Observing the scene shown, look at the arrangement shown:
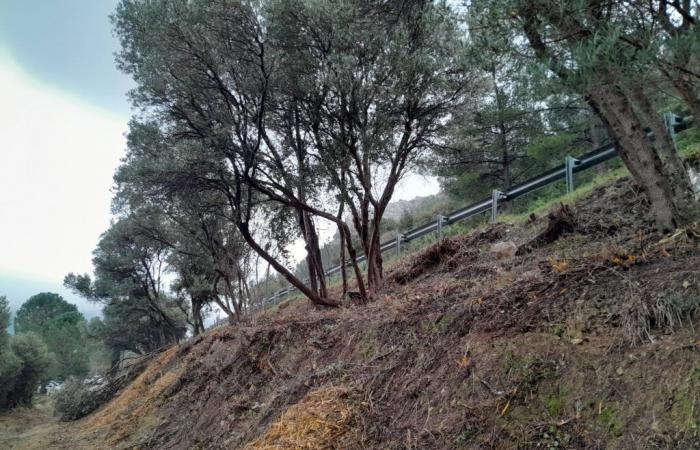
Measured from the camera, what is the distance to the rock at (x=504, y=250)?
6.78 metres

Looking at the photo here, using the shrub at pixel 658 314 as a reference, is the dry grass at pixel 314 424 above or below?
below

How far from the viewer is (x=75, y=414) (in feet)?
46.9

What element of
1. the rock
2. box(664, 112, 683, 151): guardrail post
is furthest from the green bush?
box(664, 112, 683, 151): guardrail post

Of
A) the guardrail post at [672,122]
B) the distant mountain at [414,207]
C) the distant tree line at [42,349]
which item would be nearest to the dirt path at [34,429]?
the distant tree line at [42,349]

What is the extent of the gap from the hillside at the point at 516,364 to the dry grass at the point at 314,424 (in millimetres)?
13

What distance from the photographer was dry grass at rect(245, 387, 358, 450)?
137 inches

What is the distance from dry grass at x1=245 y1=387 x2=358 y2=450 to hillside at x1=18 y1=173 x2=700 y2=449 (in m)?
0.01

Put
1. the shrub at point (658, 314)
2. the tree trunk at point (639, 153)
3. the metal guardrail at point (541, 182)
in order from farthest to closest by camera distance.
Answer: the metal guardrail at point (541, 182)
the tree trunk at point (639, 153)
the shrub at point (658, 314)

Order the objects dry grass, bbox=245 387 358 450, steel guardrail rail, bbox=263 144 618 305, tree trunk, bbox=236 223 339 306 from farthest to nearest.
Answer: tree trunk, bbox=236 223 339 306 < steel guardrail rail, bbox=263 144 618 305 < dry grass, bbox=245 387 358 450

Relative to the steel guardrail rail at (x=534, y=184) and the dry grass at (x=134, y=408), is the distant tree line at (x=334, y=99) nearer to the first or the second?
the steel guardrail rail at (x=534, y=184)

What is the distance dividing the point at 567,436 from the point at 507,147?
18.6 m

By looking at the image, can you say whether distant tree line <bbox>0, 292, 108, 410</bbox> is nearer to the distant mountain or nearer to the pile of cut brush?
the pile of cut brush

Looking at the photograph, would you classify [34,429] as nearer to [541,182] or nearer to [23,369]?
[23,369]

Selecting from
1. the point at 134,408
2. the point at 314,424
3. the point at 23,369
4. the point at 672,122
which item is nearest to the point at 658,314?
the point at 314,424
